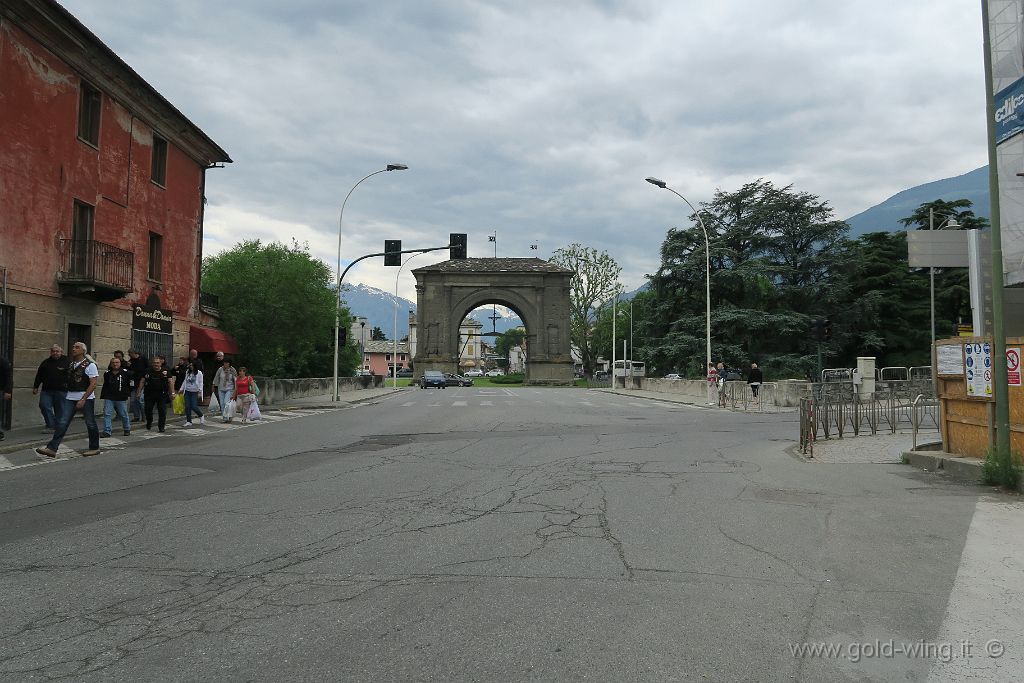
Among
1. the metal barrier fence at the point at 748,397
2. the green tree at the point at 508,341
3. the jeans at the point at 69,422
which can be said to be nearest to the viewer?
the jeans at the point at 69,422

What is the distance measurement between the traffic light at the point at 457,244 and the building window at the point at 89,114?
37.6ft

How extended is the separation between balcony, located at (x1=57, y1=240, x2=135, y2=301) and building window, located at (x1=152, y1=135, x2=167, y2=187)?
4.00 m

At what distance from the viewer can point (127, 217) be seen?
2072cm

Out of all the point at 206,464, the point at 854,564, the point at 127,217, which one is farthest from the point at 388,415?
the point at 854,564

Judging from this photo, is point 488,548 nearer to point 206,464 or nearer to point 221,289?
point 206,464

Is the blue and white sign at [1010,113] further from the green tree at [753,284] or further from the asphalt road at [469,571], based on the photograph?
the green tree at [753,284]

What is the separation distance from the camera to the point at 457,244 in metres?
26.7

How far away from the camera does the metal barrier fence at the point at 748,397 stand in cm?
2805

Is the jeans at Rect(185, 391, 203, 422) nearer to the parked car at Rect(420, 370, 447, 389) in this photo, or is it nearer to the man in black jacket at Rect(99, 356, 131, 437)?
the man in black jacket at Rect(99, 356, 131, 437)

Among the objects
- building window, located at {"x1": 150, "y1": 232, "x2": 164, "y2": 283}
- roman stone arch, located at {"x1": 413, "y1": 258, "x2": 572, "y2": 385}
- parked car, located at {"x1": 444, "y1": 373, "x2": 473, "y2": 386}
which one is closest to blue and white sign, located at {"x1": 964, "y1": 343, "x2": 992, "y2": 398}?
building window, located at {"x1": 150, "y1": 232, "x2": 164, "y2": 283}

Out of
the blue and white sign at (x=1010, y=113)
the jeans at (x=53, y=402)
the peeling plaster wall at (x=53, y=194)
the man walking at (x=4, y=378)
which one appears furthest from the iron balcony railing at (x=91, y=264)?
the blue and white sign at (x=1010, y=113)

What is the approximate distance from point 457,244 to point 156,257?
995cm

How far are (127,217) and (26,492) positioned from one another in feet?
47.1

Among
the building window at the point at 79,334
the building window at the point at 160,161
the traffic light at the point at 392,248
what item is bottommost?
the building window at the point at 79,334
